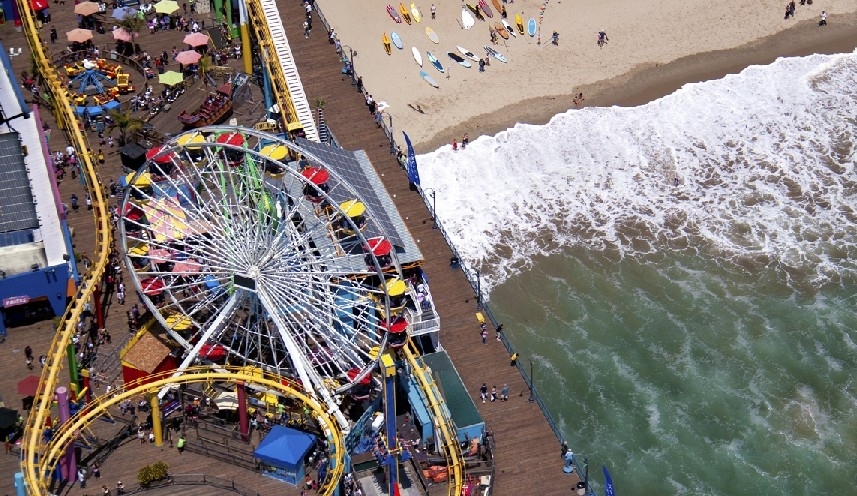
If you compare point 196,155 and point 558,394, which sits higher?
point 196,155

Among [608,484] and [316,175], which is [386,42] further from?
[608,484]

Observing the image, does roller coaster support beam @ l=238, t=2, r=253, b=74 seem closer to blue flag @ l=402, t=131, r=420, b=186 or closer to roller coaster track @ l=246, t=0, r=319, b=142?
roller coaster track @ l=246, t=0, r=319, b=142

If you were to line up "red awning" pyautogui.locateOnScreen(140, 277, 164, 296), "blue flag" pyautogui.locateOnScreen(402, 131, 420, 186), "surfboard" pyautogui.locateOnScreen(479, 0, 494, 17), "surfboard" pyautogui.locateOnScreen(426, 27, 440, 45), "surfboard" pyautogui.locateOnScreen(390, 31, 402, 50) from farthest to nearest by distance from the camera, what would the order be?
"surfboard" pyautogui.locateOnScreen(479, 0, 494, 17) < "surfboard" pyautogui.locateOnScreen(426, 27, 440, 45) < "surfboard" pyautogui.locateOnScreen(390, 31, 402, 50) < "blue flag" pyautogui.locateOnScreen(402, 131, 420, 186) < "red awning" pyautogui.locateOnScreen(140, 277, 164, 296)

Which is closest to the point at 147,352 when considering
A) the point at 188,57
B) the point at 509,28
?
the point at 188,57

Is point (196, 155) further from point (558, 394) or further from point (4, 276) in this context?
point (558, 394)

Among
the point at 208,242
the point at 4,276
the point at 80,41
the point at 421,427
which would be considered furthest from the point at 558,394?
the point at 80,41

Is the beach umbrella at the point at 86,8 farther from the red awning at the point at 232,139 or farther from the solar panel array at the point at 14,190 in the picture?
the red awning at the point at 232,139

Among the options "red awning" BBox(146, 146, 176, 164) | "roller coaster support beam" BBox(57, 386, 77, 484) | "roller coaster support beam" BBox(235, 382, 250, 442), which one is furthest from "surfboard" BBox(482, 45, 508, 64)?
"roller coaster support beam" BBox(57, 386, 77, 484)
